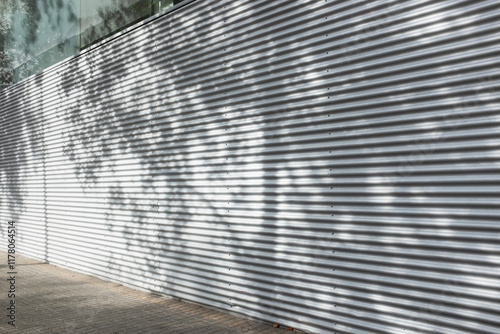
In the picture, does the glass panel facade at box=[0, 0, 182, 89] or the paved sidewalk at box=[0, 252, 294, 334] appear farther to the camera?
the glass panel facade at box=[0, 0, 182, 89]

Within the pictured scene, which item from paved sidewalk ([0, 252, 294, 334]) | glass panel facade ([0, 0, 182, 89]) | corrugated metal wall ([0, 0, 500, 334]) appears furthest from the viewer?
glass panel facade ([0, 0, 182, 89])

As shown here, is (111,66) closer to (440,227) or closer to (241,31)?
(241,31)

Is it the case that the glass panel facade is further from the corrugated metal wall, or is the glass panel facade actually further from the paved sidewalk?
the paved sidewalk

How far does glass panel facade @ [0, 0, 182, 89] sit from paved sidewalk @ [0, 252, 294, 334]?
4587 millimetres

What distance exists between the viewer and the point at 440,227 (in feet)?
14.7

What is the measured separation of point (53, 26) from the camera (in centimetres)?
1140

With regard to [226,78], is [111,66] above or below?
above

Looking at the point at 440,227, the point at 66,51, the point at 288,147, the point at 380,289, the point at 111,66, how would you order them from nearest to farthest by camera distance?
the point at 440,227 < the point at 380,289 < the point at 288,147 < the point at 111,66 < the point at 66,51

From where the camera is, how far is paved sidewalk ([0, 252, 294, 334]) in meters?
5.91

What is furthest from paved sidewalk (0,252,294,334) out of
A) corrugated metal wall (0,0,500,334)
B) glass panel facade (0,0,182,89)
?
glass panel facade (0,0,182,89)

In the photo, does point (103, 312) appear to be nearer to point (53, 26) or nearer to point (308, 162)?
point (308, 162)

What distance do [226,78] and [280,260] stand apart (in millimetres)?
2525

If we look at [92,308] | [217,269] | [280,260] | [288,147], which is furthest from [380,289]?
[92,308]

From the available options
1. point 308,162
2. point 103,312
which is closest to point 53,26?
point 103,312
